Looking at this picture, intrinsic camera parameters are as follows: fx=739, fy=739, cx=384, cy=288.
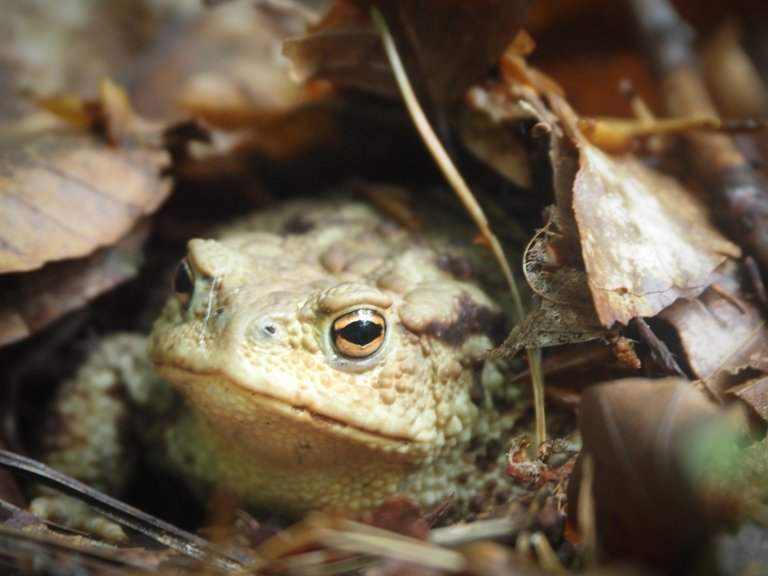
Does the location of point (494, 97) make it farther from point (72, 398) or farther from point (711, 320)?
point (72, 398)

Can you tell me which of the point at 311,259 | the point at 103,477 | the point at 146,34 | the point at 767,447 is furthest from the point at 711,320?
the point at 146,34

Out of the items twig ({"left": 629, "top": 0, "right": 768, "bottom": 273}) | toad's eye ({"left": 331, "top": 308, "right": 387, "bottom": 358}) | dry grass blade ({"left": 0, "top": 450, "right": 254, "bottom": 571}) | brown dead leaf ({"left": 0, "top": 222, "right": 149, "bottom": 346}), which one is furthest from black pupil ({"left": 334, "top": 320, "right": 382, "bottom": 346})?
twig ({"left": 629, "top": 0, "right": 768, "bottom": 273})

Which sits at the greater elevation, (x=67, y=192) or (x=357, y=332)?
(x=67, y=192)

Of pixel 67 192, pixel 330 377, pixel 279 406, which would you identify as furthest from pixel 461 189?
pixel 67 192

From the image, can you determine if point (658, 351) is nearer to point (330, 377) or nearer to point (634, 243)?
point (634, 243)

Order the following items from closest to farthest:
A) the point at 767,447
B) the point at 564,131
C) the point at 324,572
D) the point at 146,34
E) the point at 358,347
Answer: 1. the point at 324,572
2. the point at 767,447
3. the point at 358,347
4. the point at 564,131
5. the point at 146,34

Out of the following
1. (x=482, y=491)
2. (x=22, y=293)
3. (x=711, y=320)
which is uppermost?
(x=22, y=293)

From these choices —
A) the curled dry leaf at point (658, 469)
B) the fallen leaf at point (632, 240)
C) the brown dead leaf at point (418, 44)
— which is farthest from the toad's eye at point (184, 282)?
the curled dry leaf at point (658, 469)

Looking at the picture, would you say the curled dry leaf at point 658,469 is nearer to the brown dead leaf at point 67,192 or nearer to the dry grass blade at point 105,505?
the dry grass blade at point 105,505
